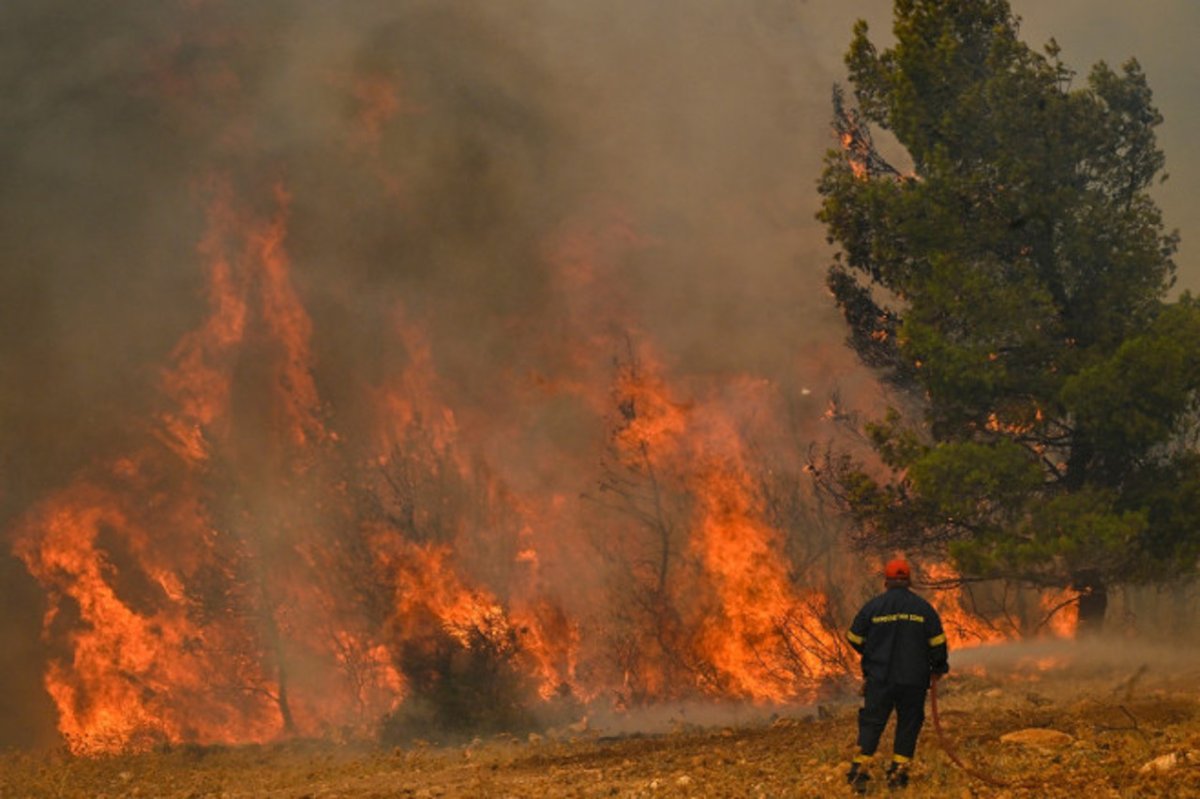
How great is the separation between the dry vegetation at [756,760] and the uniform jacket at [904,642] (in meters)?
0.95

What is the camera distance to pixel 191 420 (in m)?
26.9

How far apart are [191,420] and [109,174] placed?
8.46m

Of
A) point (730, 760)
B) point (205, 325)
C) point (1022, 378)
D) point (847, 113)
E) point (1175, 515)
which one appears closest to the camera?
point (730, 760)

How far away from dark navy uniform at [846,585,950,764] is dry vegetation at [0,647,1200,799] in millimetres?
479

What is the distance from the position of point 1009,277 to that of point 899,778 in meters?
9.43

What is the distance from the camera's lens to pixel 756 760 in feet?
40.3

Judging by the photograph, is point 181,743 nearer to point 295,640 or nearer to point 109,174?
point 295,640

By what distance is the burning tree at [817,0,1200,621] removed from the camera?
14969mm

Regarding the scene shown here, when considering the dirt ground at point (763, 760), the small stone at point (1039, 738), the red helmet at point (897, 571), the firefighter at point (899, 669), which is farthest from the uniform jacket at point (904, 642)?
the small stone at point (1039, 738)

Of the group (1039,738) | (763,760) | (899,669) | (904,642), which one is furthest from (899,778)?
(763,760)

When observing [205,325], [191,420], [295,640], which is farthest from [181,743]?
[205,325]

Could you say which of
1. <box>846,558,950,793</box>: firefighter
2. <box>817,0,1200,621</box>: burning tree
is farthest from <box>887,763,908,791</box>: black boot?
<box>817,0,1200,621</box>: burning tree

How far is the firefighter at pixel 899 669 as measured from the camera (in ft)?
30.7

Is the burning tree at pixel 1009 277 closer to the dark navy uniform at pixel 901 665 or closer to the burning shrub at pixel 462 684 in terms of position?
the dark navy uniform at pixel 901 665
